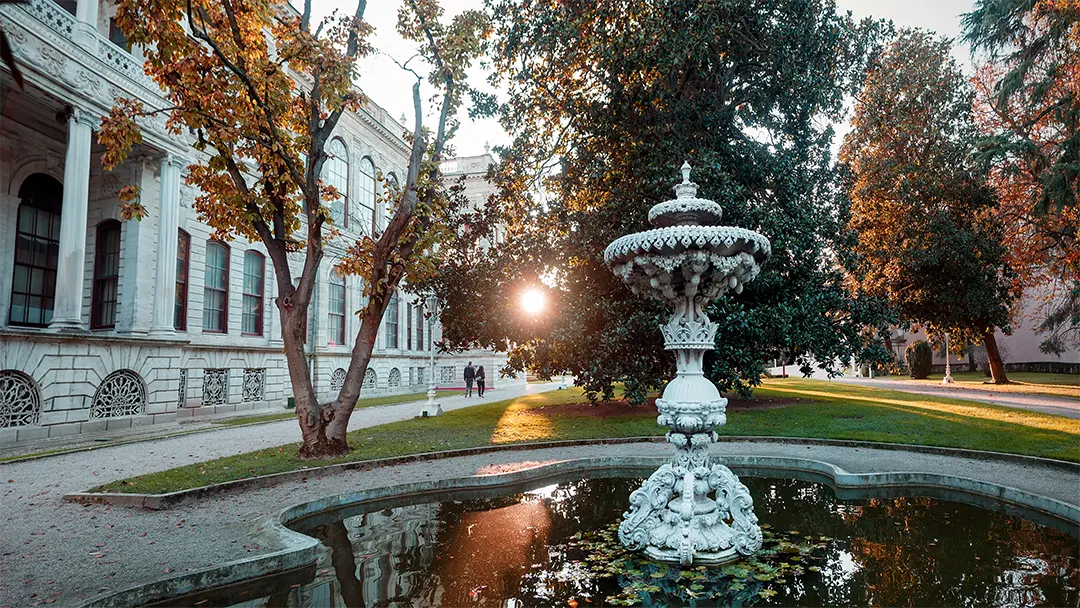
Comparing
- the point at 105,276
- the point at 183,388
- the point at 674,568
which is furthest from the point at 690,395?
the point at 105,276

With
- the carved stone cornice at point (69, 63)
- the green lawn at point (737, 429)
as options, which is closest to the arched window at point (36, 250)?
the carved stone cornice at point (69, 63)

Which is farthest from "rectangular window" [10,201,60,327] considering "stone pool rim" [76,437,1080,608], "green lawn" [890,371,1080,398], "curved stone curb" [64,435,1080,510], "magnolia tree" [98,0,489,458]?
"green lawn" [890,371,1080,398]

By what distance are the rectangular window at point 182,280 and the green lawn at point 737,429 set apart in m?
9.20

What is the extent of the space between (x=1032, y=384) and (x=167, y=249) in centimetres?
3498

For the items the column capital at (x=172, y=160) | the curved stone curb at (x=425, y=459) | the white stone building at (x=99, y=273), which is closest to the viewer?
the curved stone curb at (x=425, y=459)

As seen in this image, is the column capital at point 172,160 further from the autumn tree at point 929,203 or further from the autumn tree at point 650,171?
the autumn tree at point 929,203

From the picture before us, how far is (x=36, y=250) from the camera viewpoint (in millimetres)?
17562

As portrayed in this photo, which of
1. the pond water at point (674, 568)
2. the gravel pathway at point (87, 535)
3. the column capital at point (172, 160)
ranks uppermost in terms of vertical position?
the column capital at point (172, 160)

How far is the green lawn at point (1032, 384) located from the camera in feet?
71.5

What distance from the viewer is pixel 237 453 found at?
11.1 m

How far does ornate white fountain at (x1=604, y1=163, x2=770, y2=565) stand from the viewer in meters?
5.05

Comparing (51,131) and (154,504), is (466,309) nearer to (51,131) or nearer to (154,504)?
(154,504)

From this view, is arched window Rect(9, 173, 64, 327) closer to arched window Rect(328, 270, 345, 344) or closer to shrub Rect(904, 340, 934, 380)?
arched window Rect(328, 270, 345, 344)

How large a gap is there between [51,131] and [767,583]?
22.0 m
